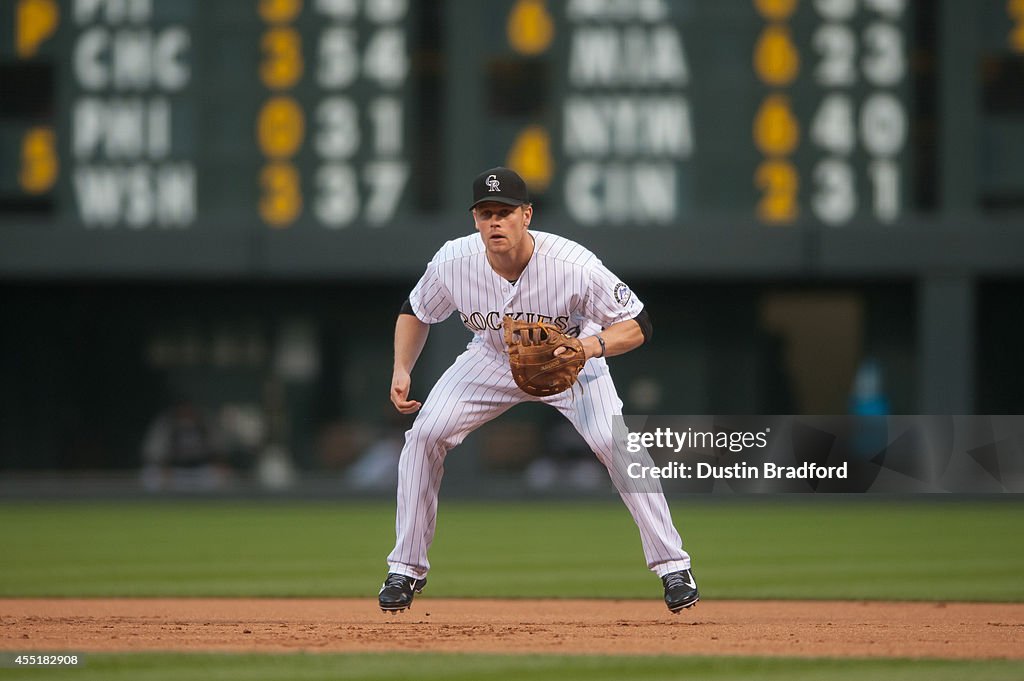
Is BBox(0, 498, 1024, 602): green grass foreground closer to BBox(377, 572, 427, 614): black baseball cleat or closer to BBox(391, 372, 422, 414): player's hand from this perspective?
Result: BBox(377, 572, 427, 614): black baseball cleat

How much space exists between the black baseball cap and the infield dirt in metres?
1.43

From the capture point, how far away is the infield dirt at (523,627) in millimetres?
4914

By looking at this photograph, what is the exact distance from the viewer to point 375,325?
1834 centimetres

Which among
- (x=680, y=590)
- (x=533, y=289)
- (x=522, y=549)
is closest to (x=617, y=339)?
(x=533, y=289)

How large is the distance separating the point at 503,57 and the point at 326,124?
1.81 meters

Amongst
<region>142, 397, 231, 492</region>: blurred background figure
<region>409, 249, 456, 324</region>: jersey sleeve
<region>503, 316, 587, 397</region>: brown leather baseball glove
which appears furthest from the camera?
<region>142, 397, 231, 492</region>: blurred background figure

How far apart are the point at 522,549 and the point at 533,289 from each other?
4831 millimetres

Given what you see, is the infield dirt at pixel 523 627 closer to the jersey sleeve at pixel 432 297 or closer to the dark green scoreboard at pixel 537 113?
the jersey sleeve at pixel 432 297

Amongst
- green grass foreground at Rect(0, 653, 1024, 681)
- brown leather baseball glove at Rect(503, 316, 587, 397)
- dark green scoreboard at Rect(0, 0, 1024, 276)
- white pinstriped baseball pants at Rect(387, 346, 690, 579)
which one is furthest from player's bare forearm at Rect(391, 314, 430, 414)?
dark green scoreboard at Rect(0, 0, 1024, 276)

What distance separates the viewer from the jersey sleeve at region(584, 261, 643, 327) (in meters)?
5.42

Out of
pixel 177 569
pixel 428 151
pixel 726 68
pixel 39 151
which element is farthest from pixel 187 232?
pixel 177 569

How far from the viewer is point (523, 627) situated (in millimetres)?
5512

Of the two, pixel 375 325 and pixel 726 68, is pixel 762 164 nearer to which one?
pixel 726 68

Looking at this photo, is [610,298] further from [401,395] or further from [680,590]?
[680,590]
